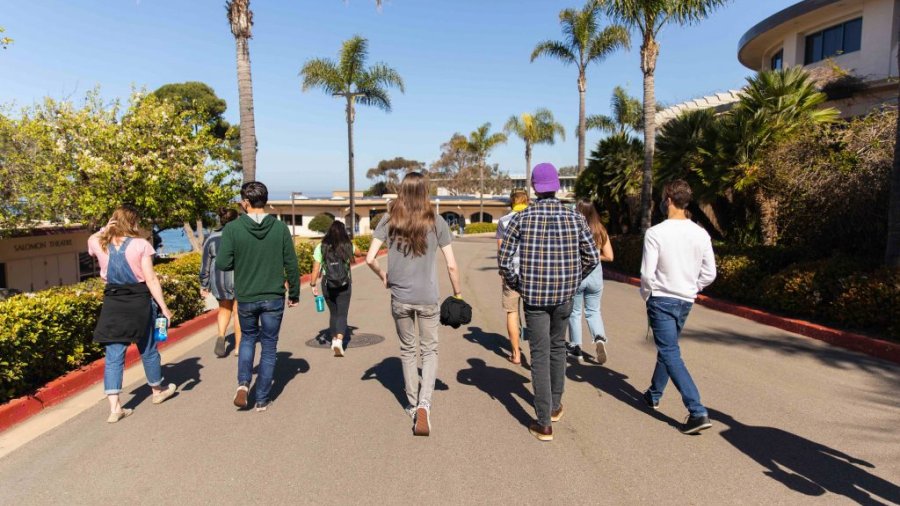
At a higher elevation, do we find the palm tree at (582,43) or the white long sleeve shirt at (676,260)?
the palm tree at (582,43)

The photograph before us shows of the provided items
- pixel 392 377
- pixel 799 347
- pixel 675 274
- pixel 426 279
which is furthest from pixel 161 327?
pixel 799 347

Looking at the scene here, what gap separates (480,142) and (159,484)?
55.3m

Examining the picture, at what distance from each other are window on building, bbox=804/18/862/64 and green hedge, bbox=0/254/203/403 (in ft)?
71.4

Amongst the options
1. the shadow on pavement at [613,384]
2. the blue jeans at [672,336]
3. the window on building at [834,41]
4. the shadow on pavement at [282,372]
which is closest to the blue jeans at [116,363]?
the shadow on pavement at [282,372]

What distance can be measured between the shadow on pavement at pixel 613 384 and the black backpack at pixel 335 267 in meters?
2.82

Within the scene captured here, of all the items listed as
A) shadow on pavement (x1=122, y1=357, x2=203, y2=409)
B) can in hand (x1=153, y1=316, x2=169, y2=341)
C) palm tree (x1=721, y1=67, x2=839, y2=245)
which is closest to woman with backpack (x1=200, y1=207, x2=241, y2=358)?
shadow on pavement (x1=122, y1=357, x2=203, y2=409)

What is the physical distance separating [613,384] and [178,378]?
173 inches

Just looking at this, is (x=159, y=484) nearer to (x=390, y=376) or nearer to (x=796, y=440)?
(x=390, y=376)

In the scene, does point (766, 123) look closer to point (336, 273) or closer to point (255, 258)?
point (336, 273)

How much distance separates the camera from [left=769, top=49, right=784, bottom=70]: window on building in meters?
22.6

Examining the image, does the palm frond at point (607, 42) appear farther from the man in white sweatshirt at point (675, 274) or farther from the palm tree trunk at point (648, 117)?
the man in white sweatshirt at point (675, 274)

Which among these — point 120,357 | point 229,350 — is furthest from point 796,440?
point 229,350

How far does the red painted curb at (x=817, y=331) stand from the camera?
6473mm

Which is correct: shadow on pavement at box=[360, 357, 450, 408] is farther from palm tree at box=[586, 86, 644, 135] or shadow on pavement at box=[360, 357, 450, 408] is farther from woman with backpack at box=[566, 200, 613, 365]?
palm tree at box=[586, 86, 644, 135]
